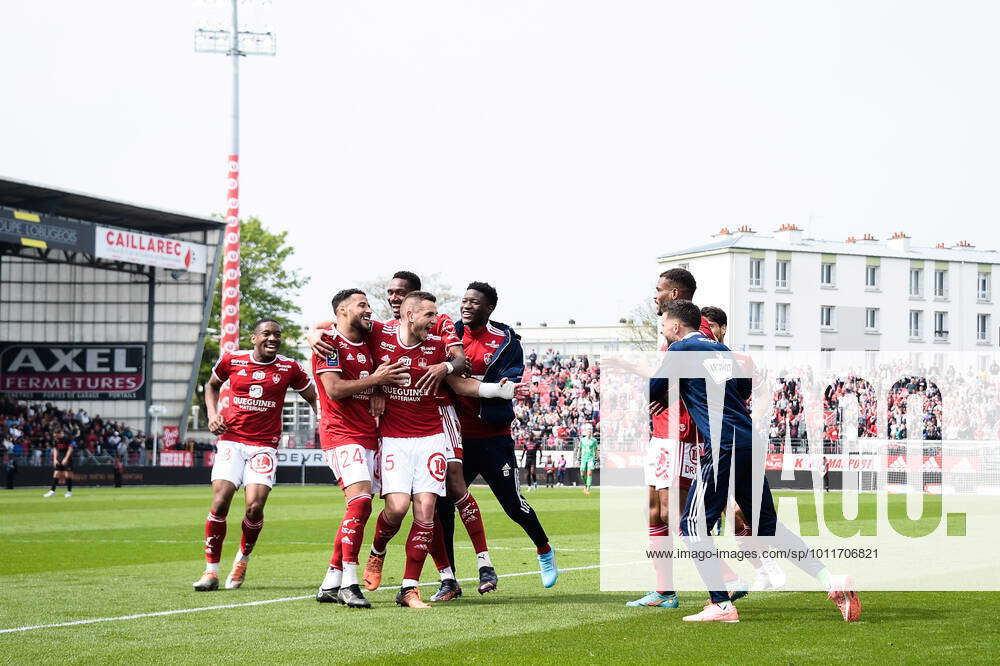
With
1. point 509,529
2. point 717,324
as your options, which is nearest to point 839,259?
point 509,529

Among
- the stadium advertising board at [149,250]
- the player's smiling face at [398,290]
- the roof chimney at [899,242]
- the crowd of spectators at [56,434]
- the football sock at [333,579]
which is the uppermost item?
the roof chimney at [899,242]

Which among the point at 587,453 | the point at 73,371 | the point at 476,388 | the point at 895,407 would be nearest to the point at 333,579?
the point at 476,388

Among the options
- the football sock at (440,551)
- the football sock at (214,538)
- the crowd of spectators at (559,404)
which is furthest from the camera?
the crowd of spectators at (559,404)

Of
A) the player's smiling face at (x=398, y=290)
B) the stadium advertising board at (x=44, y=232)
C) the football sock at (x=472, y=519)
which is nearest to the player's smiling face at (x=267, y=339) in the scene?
the player's smiling face at (x=398, y=290)

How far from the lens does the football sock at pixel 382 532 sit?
31.5 feet

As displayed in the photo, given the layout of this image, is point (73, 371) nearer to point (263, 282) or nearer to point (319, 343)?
point (263, 282)

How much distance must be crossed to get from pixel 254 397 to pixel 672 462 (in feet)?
12.8

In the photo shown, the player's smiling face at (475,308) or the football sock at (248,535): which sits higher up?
the player's smiling face at (475,308)

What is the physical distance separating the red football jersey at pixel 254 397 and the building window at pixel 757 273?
64658 millimetres

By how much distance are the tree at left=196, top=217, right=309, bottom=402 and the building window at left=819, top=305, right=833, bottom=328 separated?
30834mm

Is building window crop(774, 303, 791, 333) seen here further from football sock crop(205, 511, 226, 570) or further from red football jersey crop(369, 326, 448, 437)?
red football jersey crop(369, 326, 448, 437)

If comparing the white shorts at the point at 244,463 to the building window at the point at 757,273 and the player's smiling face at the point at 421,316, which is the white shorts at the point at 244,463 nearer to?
the player's smiling face at the point at 421,316

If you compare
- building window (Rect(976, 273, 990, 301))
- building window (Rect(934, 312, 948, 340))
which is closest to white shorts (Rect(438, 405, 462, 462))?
building window (Rect(934, 312, 948, 340))

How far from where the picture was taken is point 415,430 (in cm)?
939
